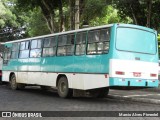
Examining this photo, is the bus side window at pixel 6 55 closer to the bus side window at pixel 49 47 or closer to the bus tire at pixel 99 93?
the bus side window at pixel 49 47

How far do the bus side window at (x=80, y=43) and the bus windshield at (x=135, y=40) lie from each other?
1837 millimetres

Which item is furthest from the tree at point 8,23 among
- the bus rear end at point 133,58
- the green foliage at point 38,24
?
the bus rear end at point 133,58

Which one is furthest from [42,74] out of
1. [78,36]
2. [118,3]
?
[118,3]

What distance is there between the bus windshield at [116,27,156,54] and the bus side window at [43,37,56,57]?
4232 millimetres

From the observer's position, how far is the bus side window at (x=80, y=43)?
16638mm

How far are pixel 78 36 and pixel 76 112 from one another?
5.33m

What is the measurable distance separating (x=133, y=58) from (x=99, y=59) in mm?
1279

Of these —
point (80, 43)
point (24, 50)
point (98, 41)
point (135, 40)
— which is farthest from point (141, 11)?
point (98, 41)

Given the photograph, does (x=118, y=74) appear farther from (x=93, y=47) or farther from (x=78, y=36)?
(x=78, y=36)

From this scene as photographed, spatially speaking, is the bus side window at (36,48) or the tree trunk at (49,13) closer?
the bus side window at (36,48)

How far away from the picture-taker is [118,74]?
15.0 m

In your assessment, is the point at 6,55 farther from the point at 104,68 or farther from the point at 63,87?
the point at 104,68

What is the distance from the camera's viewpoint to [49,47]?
19109 mm

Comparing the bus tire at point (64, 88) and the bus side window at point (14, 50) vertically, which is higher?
the bus side window at point (14, 50)
